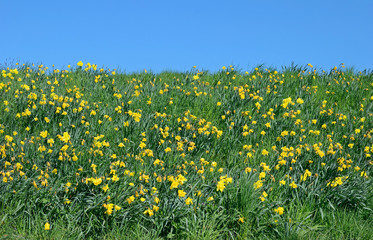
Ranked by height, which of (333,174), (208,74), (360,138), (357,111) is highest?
(208,74)

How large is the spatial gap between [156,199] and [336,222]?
2263 mm

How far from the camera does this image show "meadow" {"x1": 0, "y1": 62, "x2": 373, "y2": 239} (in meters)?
4.58

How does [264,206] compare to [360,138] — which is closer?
[264,206]

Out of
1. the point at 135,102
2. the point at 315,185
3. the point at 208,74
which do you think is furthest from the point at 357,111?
the point at 135,102

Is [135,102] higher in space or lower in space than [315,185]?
higher

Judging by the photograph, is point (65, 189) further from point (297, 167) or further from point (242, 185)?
point (297, 167)

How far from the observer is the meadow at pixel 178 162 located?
180 inches

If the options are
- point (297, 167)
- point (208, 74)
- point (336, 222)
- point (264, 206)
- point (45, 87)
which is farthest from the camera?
point (208, 74)

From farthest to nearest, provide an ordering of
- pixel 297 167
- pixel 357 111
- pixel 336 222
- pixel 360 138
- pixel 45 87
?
pixel 357 111 → pixel 45 87 → pixel 360 138 → pixel 297 167 → pixel 336 222

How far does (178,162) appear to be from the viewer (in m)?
5.72

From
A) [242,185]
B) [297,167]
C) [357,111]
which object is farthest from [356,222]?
[357,111]

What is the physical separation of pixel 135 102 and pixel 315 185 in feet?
11.2

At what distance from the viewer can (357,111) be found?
855cm

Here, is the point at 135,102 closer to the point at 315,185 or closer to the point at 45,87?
the point at 45,87
